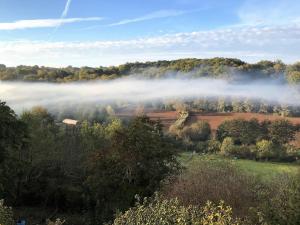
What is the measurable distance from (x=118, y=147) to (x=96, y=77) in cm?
7377

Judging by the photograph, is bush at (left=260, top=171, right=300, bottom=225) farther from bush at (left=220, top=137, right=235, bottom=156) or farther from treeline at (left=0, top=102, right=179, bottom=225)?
bush at (left=220, top=137, right=235, bottom=156)

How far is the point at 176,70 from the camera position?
108938 millimetres

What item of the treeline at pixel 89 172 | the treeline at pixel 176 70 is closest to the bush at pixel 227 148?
the treeline at pixel 89 172

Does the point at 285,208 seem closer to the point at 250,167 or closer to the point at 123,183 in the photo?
the point at 123,183

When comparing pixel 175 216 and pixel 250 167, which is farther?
pixel 250 167

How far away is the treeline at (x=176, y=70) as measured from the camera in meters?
96.2

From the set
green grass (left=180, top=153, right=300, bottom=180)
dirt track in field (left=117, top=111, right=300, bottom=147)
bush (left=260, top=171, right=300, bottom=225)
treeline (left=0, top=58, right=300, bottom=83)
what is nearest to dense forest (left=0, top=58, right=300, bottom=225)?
bush (left=260, top=171, right=300, bottom=225)

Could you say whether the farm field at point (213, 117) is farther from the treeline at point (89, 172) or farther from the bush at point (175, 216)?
the bush at point (175, 216)

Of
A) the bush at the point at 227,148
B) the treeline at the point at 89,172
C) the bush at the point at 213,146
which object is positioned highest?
the treeline at the point at 89,172

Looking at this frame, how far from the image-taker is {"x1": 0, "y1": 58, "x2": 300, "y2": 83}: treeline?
96.2m

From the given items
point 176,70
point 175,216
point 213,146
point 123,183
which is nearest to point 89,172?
point 123,183

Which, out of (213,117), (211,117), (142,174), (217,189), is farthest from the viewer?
(211,117)

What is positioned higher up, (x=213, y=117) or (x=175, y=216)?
(x=175, y=216)

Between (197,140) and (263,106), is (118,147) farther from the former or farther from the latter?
(263,106)
